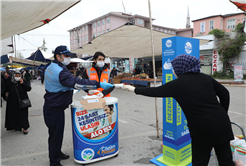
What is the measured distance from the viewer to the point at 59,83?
2543mm

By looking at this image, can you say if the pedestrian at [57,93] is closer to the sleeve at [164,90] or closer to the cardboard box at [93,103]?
the cardboard box at [93,103]

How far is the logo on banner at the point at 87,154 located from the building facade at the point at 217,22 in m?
28.3

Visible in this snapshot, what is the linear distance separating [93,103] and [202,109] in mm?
1627

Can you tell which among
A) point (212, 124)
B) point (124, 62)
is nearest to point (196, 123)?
point (212, 124)

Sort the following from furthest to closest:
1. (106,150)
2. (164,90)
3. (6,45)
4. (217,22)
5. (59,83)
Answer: (217,22), (6,45), (106,150), (59,83), (164,90)

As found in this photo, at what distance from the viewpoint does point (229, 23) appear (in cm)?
2709

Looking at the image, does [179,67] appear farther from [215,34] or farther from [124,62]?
[124,62]

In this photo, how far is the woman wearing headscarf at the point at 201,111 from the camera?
1646 millimetres

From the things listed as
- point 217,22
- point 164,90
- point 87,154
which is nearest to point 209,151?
point 164,90

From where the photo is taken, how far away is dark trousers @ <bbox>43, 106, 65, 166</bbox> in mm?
2646

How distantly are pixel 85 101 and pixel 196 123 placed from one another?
1674 mm

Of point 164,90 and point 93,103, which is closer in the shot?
point 164,90

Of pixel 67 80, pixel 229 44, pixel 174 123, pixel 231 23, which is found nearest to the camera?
→ pixel 67 80

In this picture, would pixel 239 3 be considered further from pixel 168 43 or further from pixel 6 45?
pixel 6 45
